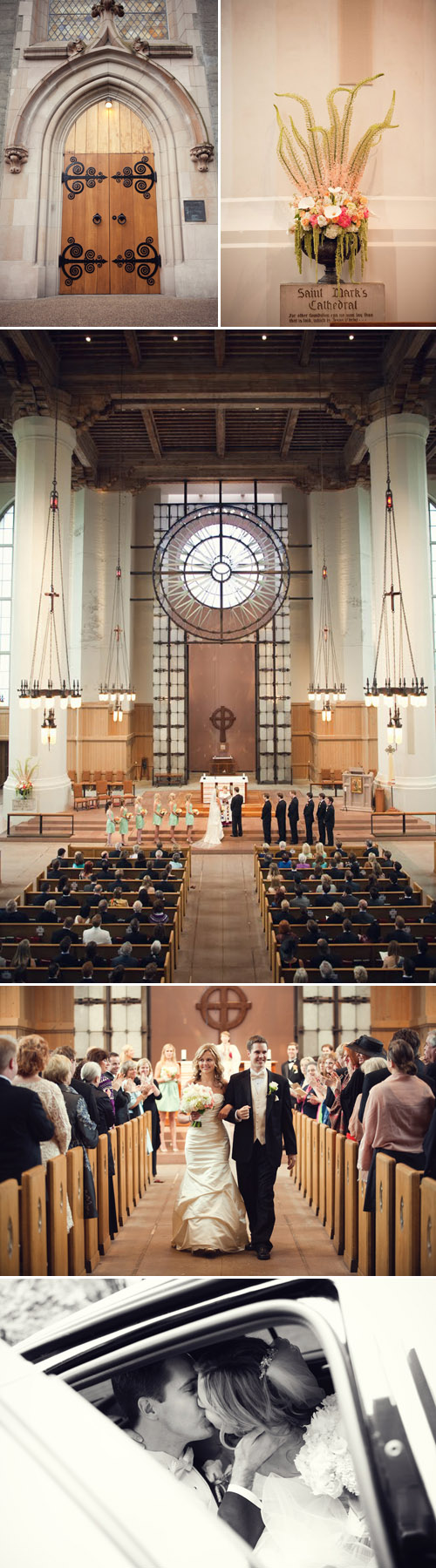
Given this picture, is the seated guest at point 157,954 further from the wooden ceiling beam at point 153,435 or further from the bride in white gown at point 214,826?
the wooden ceiling beam at point 153,435

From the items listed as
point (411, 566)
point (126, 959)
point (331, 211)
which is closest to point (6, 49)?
point (331, 211)

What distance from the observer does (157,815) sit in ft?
24.7

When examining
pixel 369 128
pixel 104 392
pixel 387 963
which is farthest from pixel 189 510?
pixel 387 963

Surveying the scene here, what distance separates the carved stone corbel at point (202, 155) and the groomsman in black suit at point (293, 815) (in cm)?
497

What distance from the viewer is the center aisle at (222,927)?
7258 mm

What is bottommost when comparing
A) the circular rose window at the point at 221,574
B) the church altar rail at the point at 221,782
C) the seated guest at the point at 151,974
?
the seated guest at the point at 151,974

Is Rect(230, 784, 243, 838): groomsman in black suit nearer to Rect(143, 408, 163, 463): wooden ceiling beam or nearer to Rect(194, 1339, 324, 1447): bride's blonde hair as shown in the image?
Rect(143, 408, 163, 463): wooden ceiling beam

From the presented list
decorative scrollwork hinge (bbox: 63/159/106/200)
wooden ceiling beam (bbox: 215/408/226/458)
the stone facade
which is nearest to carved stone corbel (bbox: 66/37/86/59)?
the stone facade

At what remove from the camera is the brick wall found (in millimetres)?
7852

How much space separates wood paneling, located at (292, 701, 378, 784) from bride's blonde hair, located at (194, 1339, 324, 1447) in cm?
383

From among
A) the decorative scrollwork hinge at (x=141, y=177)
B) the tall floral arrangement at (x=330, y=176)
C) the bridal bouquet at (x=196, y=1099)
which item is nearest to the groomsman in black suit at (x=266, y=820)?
the bridal bouquet at (x=196, y=1099)

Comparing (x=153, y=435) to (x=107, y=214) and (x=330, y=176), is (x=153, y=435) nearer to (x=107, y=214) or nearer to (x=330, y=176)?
(x=107, y=214)

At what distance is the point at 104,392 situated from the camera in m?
8.01

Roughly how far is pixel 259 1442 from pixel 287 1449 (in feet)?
0.45
